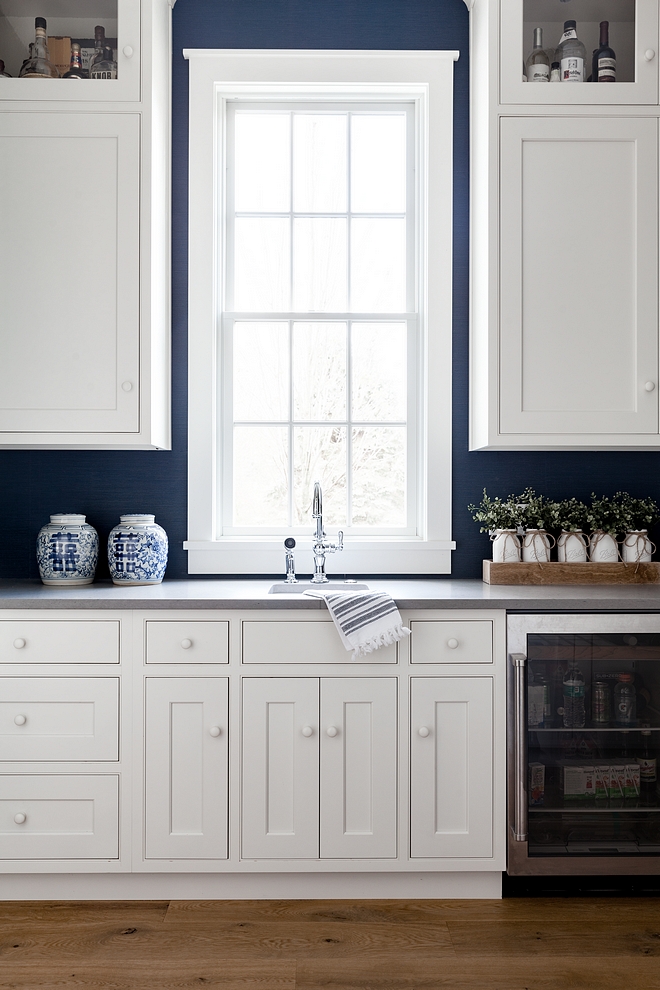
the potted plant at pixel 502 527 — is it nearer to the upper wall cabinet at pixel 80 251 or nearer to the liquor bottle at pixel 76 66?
the upper wall cabinet at pixel 80 251

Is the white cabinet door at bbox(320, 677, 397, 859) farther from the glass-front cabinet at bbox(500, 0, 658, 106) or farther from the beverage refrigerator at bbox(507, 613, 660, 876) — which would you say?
the glass-front cabinet at bbox(500, 0, 658, 106)

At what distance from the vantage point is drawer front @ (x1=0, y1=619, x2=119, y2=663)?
7.34ft

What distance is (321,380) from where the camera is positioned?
2.89 m

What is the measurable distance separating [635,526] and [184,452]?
173cm

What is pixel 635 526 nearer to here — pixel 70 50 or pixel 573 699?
pixel 573 699

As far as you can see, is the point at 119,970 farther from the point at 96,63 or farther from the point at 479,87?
the point at 479,87

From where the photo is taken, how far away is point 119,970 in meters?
1.95

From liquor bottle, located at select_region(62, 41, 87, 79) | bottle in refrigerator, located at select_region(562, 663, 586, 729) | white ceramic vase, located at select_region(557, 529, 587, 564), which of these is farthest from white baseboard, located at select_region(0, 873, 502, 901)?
liquor bottle, located at select_region(62, 41, 87, 79)

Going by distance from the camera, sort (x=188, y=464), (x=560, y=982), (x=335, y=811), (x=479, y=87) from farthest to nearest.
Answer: (x=188, y=464) → (x=479, y=87) → (x=335, y=811) → (x=560, y=982)

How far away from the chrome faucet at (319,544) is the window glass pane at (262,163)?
1.16 meters

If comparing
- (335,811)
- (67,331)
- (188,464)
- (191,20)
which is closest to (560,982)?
(335,811)

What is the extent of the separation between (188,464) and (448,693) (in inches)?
50.2

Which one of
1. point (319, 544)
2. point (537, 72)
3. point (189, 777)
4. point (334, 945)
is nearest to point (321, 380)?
point (319, 544)

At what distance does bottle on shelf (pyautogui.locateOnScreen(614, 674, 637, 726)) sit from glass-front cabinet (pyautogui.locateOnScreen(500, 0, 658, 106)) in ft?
6.27
